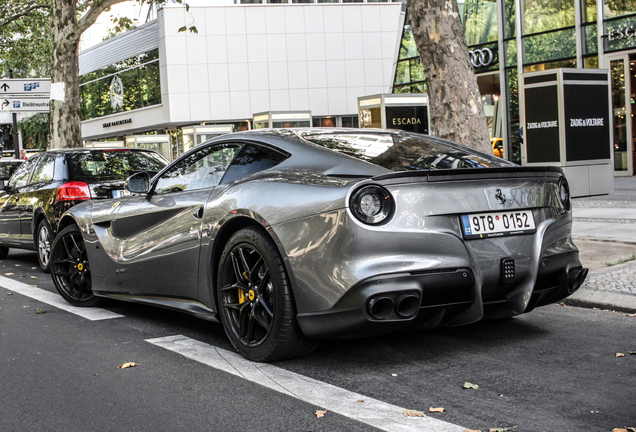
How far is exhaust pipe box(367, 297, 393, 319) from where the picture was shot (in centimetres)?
352

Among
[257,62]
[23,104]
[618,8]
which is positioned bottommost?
[23,104]

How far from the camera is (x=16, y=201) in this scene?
31.1ft

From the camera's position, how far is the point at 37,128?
60.1m

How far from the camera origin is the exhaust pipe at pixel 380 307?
Result: 3.52m

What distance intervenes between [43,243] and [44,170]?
0.94m

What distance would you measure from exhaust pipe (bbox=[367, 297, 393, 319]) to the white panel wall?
3664 centimetres

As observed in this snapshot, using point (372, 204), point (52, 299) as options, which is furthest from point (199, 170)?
point (52, 299)

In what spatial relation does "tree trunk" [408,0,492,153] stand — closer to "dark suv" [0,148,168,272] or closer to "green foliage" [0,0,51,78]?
"dark suv" [0,148,168,272]

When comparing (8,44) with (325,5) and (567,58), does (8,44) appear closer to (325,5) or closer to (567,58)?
(325,5)

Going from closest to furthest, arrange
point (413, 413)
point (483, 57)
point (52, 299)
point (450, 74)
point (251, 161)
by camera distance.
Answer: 1. point (413, 413)
2. point (251, 161)
3. point (52, 299)
4. point (450, 74)
5. point (483, 57)

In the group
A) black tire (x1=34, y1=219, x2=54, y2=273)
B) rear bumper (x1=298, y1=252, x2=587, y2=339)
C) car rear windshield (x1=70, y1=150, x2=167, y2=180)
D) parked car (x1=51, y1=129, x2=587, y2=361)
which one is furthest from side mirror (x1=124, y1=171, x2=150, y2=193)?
black tire (x1=34, y1=219, x2=54, y2=273)

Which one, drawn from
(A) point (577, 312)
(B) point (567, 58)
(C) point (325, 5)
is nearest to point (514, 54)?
(B) point (567, 58)

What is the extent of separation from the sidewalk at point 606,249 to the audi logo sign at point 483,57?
1241 cm

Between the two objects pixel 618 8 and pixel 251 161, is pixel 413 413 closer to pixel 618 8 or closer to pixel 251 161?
pixel 251 161
